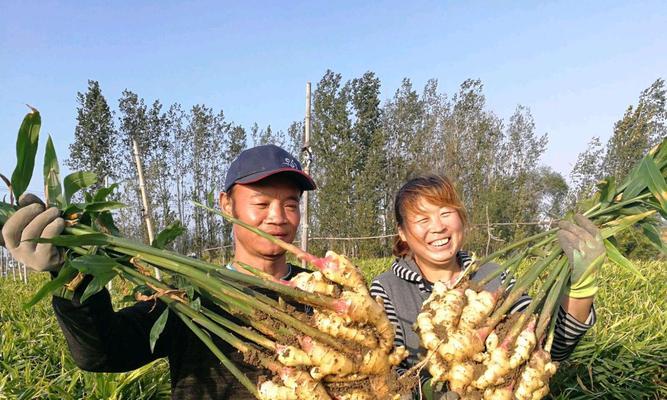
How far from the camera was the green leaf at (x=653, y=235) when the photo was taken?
62.9 inches

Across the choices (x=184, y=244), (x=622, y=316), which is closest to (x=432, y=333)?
(x=622, y=316)

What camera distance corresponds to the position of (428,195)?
2039 millimetres

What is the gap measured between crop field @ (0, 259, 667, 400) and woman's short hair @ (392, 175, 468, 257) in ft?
6.70

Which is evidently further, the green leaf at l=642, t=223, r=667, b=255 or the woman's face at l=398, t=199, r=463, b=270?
the woman's face at l=398, t=199, r=463, b=270

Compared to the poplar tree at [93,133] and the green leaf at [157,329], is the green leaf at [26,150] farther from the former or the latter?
the poplar tree at [93,133]

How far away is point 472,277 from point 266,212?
3.07 feet

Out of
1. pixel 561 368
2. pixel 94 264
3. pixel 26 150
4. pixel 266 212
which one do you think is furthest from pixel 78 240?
pixel 561 368

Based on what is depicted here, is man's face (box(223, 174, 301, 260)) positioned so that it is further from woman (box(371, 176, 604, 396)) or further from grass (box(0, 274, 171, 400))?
grass (box(0, 274, 171, 400))

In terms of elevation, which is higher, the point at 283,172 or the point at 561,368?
the point at 283,172

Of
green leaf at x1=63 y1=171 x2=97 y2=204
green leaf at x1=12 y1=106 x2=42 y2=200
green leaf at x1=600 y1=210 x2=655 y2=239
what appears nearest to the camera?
green leaf at x1=12 y1=106 x2=42 y2=200

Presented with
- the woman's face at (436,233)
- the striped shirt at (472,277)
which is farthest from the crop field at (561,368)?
the woman's face at (436,233)

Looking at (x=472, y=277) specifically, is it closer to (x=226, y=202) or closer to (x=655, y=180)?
(x=655, y=180)

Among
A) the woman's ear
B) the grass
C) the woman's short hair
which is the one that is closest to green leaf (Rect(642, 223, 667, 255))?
the woman's short hair

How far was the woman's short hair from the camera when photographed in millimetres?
2031
